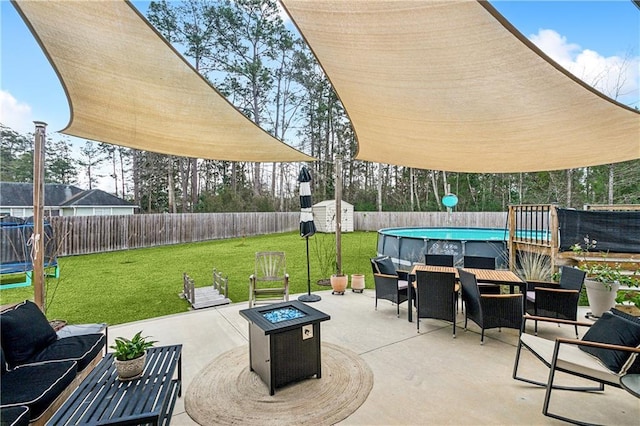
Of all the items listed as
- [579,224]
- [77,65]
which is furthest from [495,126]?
[77,65]

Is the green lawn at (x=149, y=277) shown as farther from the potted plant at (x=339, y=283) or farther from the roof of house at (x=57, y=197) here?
the roof of house at (x=57, y=197)

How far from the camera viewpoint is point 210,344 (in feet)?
12.1

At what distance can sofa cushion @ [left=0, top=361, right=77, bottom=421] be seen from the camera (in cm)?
196

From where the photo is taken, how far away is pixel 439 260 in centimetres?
538

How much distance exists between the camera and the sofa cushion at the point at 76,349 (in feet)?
8.40

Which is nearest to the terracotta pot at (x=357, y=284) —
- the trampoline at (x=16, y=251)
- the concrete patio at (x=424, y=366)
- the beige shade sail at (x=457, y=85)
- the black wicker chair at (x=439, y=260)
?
the concrete patio at (x=424, y=366)

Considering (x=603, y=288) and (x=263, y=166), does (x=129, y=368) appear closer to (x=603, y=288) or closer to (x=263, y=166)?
(x=603, y=288)

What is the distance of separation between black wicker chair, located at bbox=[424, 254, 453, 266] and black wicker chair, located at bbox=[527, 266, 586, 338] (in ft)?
4.53

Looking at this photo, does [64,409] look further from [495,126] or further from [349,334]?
[495,126]

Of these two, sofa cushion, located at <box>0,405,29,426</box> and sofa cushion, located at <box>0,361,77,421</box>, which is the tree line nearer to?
sofa cushion, located at <box>0,361,77,421</box>

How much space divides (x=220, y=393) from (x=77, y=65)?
11.4 feet

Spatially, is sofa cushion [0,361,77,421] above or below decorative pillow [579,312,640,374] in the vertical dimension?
below

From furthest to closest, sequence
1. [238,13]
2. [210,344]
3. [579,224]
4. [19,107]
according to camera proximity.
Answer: [238,13], [19,107], [579,224], [210,344]

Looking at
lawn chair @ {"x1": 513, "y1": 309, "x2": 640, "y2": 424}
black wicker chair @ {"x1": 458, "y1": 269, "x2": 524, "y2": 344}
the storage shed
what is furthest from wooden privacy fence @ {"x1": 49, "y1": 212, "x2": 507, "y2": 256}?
lawn chair @ {"x1": 513, "y1": 309, "x2": 640, "y2": 424}
